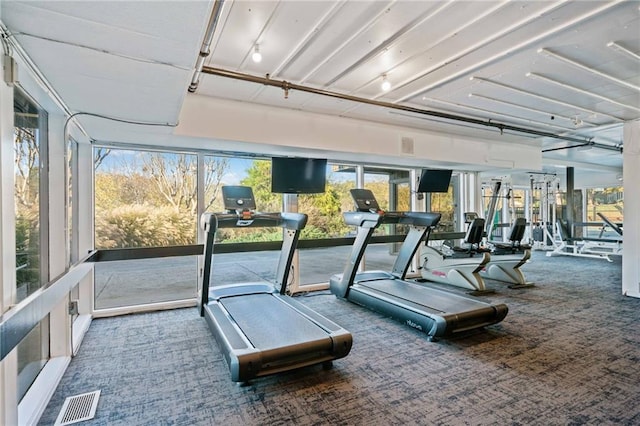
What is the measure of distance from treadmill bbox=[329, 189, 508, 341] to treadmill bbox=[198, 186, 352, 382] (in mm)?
1127

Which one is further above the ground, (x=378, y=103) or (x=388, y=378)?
(x=378, y=103)

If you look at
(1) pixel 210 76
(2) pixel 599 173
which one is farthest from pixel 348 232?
(2) pixel 599 173

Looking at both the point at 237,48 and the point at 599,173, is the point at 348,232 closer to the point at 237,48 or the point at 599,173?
the point at 237,48

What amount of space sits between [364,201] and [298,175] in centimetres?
117

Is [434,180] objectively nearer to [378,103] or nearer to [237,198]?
[378,103]

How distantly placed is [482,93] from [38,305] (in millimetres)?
4988

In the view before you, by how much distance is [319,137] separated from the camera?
5059mm

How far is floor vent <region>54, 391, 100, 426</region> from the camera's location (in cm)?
237

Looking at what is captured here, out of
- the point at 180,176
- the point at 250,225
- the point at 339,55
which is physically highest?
the point at 339,55

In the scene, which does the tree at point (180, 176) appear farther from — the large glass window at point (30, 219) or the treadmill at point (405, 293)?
the treadmill at point (405, 293)

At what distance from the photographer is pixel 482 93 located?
14.4ft

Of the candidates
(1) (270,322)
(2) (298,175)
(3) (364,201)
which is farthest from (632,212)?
(1) (270,322)

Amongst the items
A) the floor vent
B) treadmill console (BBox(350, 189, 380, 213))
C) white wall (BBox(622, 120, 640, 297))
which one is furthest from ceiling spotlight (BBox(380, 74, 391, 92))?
white wall (BBox(622, 120, 640, 297))

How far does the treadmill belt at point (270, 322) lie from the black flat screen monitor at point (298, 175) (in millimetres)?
1849
